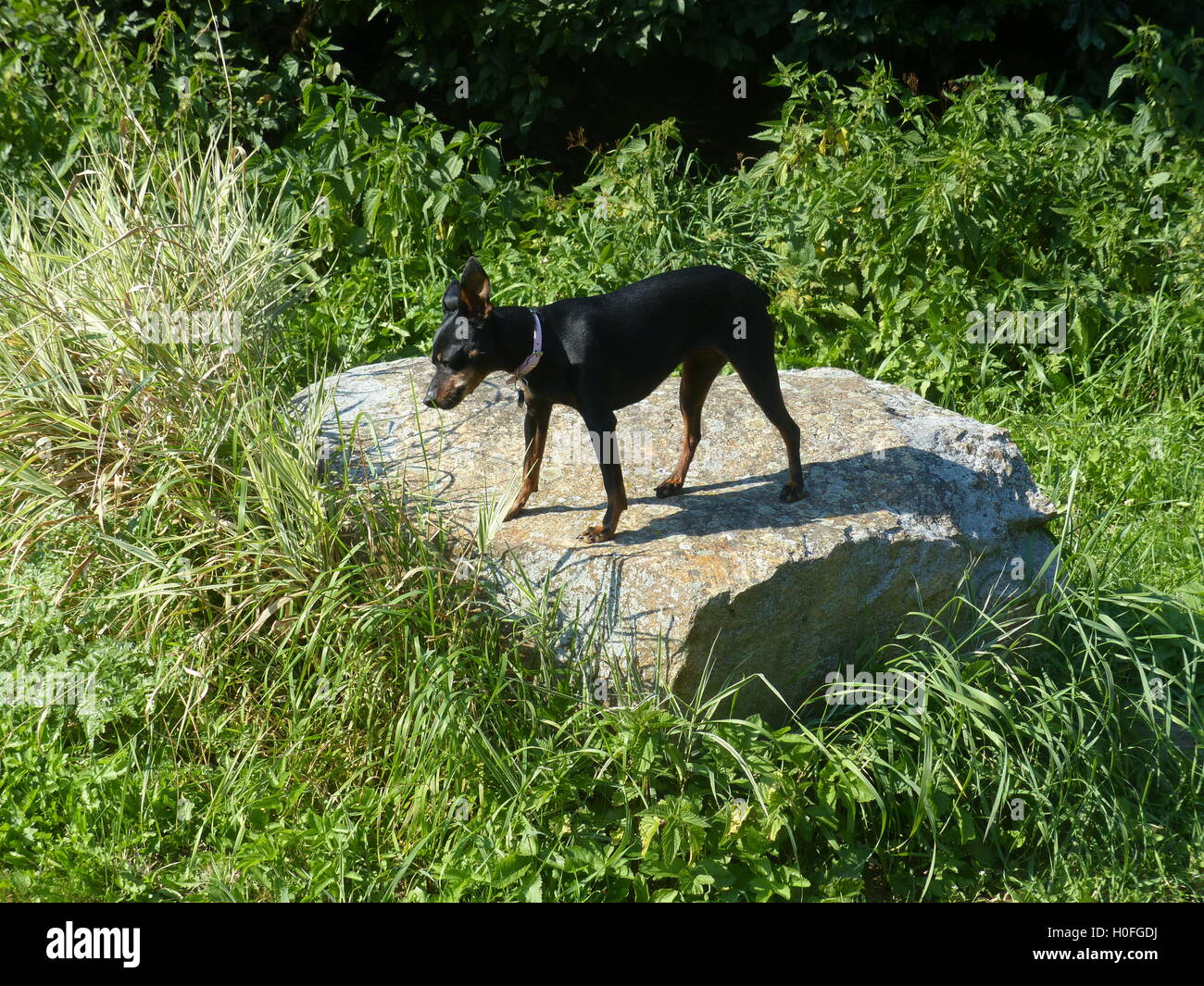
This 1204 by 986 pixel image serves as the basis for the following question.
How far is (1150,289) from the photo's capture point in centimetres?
650

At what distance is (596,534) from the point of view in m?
3.94

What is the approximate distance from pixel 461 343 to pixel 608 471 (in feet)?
2.23

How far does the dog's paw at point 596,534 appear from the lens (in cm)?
393

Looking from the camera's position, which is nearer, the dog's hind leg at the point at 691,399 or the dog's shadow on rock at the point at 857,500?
the dog's shadow on rock at the point at 857,500

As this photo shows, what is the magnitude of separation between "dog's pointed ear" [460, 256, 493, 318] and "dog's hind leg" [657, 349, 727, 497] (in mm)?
908

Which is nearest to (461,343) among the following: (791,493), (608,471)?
(608,471)

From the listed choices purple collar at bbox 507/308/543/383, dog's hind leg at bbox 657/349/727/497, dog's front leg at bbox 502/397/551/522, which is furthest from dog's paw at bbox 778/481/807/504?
purple collar at bbox 507/308/543/383

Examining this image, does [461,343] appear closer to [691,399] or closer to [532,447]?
[532,447]

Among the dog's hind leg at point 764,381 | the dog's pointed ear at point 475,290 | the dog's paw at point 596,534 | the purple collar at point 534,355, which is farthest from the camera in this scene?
the dog's hind leg at point 764,381

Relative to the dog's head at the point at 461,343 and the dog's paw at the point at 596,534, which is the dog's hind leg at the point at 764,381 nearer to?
the dog's paw at the point at 596,534

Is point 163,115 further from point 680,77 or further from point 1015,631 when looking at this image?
point 1015,631

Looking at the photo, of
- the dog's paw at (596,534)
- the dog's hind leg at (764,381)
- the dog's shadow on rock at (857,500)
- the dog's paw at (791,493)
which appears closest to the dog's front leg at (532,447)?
the dog's shadow on rock at (857,500)

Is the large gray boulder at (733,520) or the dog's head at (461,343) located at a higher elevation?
the dog's head at (461,343)
